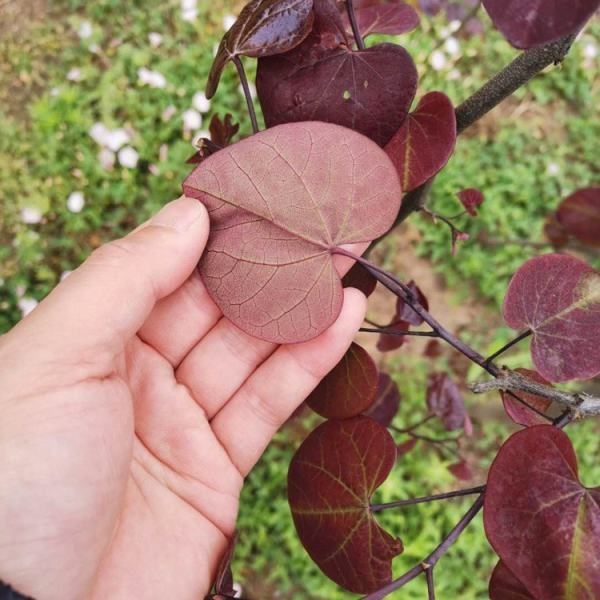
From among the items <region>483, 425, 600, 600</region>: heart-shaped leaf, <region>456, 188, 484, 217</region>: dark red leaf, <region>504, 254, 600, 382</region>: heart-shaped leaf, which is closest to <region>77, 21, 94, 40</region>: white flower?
<region>456, 188, 484, 217</region>: dark red leaf

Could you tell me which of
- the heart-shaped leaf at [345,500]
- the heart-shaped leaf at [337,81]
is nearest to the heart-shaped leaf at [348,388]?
the heart-shaped leaf at [345,500]

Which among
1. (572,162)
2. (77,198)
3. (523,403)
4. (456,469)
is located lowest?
(456,469)

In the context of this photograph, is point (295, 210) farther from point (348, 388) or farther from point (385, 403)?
point (385, 403)

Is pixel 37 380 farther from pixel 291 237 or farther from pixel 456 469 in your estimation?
pixel 456 469

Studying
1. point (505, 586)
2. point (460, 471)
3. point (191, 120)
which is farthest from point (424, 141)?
point (191, 120)

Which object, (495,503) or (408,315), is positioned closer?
(495,503)

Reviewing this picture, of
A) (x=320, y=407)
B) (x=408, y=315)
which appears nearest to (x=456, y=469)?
(x=408, y=315)

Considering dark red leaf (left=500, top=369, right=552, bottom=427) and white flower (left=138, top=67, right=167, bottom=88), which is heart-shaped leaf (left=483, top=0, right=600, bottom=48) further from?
white flower (left=138, top=67, right=167, bottom=88)
